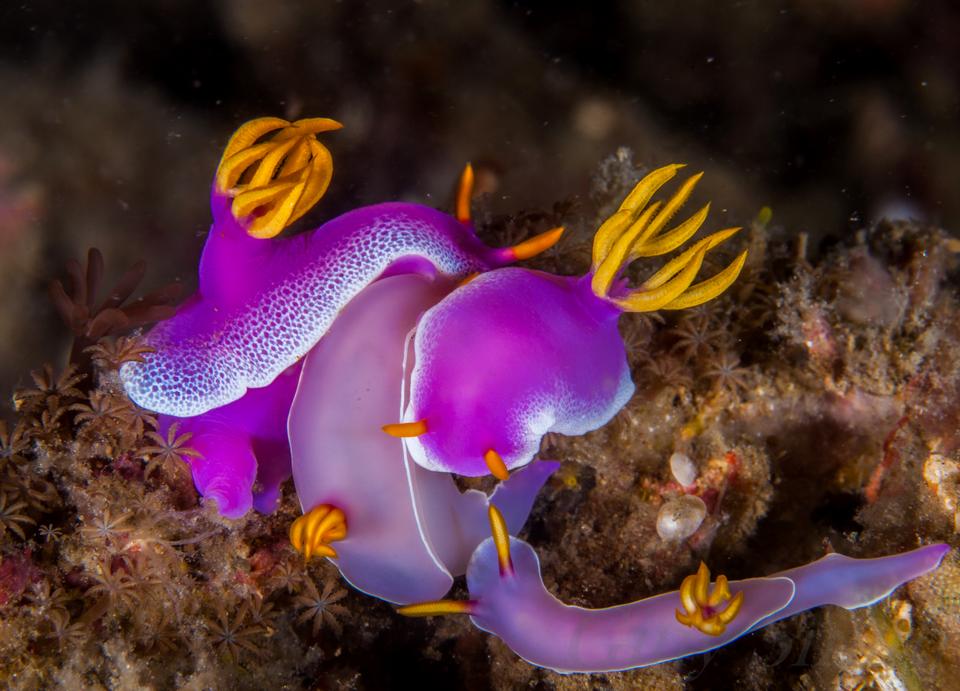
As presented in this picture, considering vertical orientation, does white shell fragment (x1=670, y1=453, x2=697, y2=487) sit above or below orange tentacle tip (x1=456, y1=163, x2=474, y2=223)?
below

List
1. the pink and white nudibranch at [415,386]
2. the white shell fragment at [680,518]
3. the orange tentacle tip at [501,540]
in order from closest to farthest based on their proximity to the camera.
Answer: the pink and white nudibranch at [415,386] → the orange tentacle tip at [501,540] → the white shell fragment at [680,518]

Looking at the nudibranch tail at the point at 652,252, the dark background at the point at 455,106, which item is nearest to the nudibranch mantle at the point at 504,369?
the nudibranch tail at the point at 652,252

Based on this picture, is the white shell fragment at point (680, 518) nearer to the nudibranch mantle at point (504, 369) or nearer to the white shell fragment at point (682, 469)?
the white shell fragment at point (682, 469)

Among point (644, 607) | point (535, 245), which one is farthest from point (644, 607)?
point (535, 245)

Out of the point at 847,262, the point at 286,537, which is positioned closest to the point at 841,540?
the point at 847,262

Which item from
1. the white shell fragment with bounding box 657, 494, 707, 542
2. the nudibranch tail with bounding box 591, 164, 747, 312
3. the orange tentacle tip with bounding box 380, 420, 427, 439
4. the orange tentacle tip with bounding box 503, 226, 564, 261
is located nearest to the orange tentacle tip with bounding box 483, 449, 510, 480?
the orange tentacle tip with bounding box 380, 420, 427, 439

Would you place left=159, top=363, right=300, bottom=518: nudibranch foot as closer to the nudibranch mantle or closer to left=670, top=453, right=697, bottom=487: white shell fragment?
the nudibranch mantle
